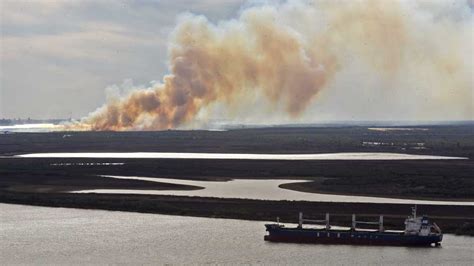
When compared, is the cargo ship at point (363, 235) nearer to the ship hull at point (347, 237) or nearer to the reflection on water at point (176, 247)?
the ship hull at point (347, 237)

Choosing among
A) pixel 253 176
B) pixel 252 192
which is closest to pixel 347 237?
pixel 252 192

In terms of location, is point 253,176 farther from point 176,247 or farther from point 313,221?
point 176,247

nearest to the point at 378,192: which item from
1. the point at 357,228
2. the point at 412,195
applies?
the point at 412,195

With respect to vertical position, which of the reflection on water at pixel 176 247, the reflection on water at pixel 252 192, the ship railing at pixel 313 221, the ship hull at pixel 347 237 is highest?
the reflection on water at pixel 252 192

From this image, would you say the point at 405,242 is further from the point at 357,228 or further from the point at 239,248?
the point at 239,248

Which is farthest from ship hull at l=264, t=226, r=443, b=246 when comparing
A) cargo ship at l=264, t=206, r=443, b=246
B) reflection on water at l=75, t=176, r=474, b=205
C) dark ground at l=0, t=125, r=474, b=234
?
reflection on water at l=75, t=176, r=474, b=205

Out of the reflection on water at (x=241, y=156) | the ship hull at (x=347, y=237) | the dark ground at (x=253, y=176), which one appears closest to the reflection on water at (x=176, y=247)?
the ship hull at (x=347, y=237)
